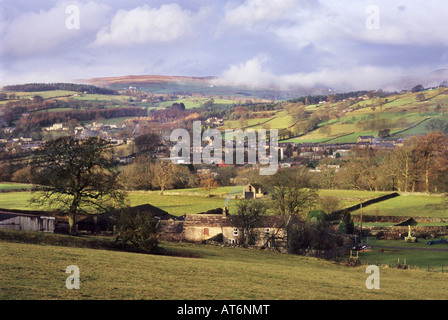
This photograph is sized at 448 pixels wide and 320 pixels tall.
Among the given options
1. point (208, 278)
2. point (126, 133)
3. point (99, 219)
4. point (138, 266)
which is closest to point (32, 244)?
point (138, 266)

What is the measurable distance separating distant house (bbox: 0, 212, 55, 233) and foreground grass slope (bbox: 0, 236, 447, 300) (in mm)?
14073

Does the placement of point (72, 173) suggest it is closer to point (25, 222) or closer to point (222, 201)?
point (25, 222)

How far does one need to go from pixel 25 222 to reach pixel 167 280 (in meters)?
23.1

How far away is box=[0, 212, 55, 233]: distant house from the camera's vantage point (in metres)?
37.5

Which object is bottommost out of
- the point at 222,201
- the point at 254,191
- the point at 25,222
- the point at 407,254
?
the point at 407,254

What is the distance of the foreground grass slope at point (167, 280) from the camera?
16.0 meters

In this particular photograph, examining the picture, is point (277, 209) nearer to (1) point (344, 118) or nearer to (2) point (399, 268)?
(2) point (399, 268)

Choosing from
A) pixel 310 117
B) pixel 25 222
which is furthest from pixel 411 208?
pixel 310 117

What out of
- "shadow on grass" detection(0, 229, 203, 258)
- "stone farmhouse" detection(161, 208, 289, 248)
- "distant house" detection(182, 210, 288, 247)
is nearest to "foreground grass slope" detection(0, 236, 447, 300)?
"shadow on grass" detection(0, 229, 203, 258)

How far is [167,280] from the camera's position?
62.8ft

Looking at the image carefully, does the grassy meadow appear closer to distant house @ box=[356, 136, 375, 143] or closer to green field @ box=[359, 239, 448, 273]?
green field @ box=[359, 239, 448, 273]

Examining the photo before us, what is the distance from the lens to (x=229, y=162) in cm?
11719

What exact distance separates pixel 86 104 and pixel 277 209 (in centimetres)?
15551

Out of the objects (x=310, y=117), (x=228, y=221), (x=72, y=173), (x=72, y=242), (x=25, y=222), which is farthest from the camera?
(x=310, y=117)
